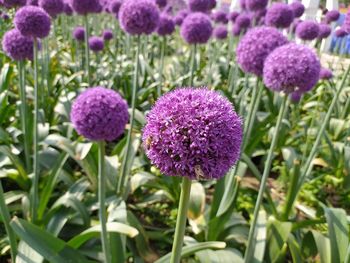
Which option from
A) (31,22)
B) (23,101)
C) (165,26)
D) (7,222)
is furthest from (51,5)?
(7,222)

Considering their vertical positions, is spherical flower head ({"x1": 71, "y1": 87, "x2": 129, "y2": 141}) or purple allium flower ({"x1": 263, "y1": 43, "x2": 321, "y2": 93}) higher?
purple allium flower ({"x1": 263, "y1": 43, "x2": 321, "y2": 93})

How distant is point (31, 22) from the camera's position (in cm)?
297

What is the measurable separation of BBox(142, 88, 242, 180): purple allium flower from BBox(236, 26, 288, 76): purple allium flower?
1.61 metres

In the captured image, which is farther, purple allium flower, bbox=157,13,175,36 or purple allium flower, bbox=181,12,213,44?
purple allium flower, bbox=157,13,175,36

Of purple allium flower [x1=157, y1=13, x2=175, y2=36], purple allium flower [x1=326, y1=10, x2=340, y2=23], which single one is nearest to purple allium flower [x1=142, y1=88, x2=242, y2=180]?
purple allium flower [x1=157, y1=13, x2=175, y2=36]

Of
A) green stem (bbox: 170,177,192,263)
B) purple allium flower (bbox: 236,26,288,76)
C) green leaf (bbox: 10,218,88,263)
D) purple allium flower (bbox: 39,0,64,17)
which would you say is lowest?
green leaf (bbox: 10,218,88,263)

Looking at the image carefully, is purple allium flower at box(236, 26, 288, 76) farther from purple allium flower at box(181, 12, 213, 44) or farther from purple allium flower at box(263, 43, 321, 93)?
purple allium flower at box(181, 12, 213, 44)

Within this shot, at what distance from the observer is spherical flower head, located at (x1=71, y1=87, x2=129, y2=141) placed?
2158 millimetres

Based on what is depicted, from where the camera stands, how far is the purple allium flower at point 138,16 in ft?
10.9

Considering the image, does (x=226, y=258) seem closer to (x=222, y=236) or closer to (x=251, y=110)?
(x=222, y=236)

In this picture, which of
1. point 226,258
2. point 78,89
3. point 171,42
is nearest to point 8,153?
point 78,89

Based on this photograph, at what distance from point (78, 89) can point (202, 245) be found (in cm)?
357

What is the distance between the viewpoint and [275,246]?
118 inches

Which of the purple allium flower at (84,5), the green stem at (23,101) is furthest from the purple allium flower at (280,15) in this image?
the green stem at (23,101)
